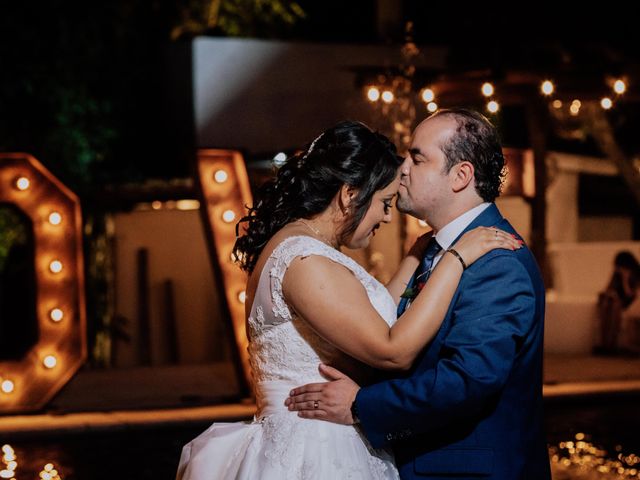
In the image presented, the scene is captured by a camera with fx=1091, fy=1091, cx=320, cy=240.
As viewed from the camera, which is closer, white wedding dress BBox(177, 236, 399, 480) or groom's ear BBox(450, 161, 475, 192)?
groom's ear BBox(450, 161, 475, 192)

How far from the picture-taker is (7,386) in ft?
34.5

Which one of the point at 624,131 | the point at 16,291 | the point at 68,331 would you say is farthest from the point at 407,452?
the point at 624,131

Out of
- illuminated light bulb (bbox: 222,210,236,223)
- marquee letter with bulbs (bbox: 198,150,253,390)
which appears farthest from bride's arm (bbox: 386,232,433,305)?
illuminated light bulb (bbox: 222,210,236,223)

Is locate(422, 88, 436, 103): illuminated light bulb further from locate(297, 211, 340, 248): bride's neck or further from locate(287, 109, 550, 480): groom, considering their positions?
locate(287, 109, 550, 480): groom

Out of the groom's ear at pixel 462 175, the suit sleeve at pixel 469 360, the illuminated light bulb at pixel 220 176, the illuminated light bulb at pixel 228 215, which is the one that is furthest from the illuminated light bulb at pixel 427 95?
the suit sleeve at pixel 469 360

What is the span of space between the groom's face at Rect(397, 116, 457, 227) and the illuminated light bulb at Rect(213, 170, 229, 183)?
7.51m

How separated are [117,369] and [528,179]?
592cm

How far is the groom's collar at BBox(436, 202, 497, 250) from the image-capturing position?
359cm

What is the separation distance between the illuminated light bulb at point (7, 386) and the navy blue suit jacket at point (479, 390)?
25.2 ft

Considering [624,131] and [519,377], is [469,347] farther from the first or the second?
[624,131]

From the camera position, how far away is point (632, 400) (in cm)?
1152

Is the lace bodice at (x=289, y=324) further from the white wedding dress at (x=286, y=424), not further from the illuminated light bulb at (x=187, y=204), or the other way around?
the illuminated light bulb at (x=187, y=204)

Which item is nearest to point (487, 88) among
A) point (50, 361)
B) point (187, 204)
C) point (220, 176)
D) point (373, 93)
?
point (373, 93)

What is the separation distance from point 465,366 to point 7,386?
8.14m
